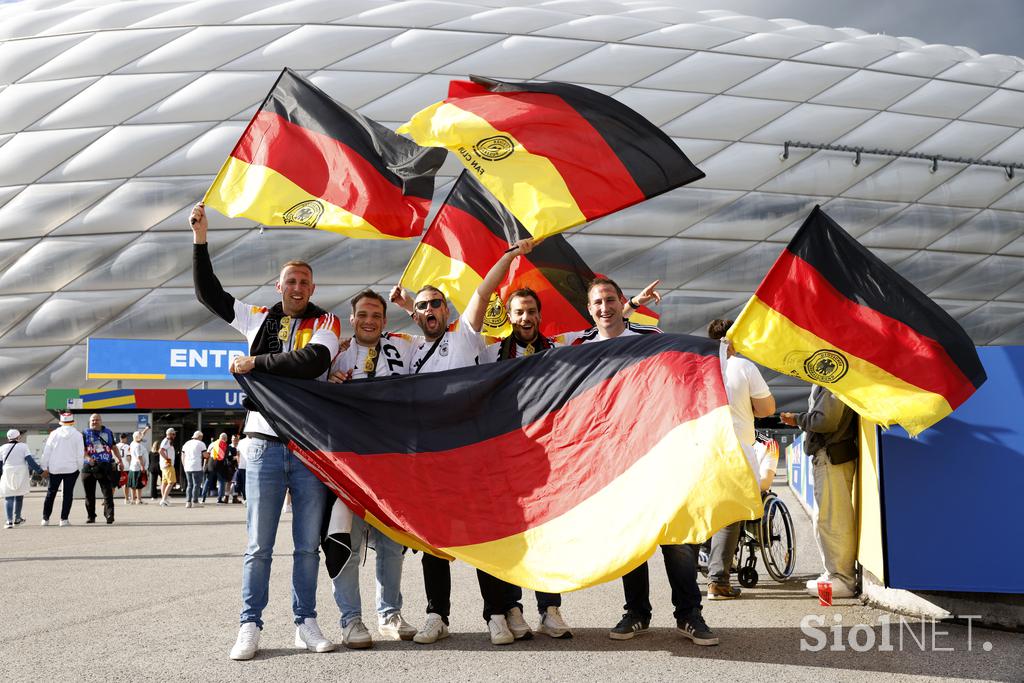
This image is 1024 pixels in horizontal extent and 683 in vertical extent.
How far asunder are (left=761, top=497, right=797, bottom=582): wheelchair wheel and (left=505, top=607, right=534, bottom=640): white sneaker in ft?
8.45

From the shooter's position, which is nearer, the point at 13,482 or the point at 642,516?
the point at 642,516

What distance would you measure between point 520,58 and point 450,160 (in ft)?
14.1

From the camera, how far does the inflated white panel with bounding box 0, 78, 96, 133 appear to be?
86.5ft

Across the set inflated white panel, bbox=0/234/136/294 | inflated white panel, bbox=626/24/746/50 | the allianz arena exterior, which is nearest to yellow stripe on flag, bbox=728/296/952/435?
the allianz arena exterior

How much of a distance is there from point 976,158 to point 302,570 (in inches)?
1183

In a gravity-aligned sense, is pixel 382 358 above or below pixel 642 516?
above

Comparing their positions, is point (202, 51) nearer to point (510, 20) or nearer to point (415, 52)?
point (415, 52)

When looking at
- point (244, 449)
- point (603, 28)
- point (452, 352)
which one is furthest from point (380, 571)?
point (603, 28)

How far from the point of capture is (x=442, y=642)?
14.3ft

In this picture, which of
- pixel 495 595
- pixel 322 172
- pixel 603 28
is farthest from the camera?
pixel 603 28

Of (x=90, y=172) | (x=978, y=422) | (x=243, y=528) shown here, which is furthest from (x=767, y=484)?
(x=90, y=172)

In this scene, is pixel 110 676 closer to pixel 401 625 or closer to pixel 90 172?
pixel 401 625

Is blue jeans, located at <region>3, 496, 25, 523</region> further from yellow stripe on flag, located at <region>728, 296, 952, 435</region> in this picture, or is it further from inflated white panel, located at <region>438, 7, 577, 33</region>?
inflated white panel, located at <region>438, 7, 577, 33</region>

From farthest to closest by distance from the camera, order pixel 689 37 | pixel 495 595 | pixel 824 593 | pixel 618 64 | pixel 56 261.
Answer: pixel 689 37 < pixel 618 64 < pixel 56 261 < pixel 824 593 < pixel 495 595
